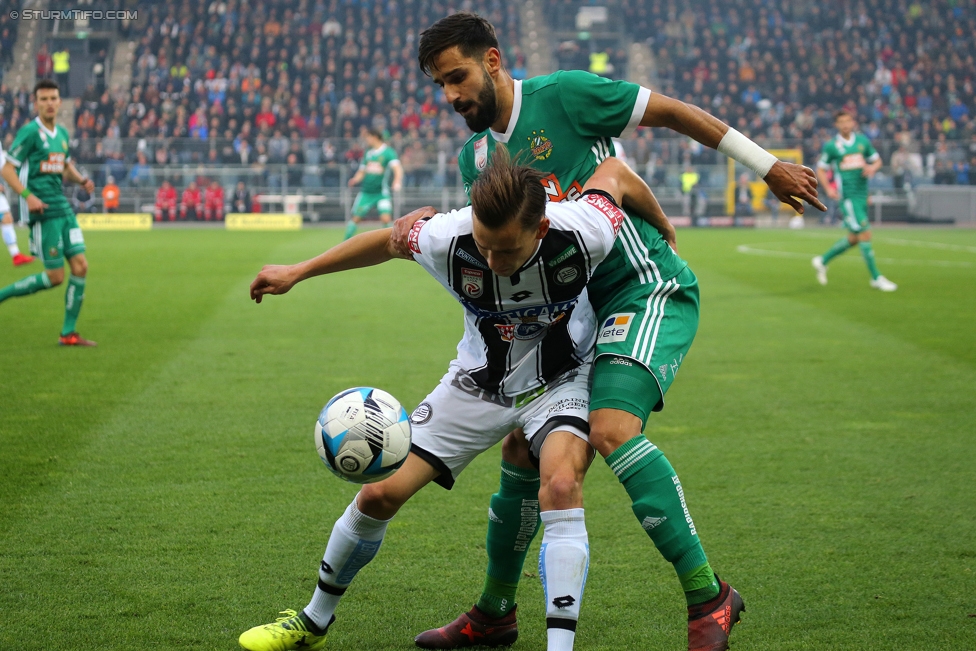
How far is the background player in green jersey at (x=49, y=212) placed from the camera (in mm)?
9781

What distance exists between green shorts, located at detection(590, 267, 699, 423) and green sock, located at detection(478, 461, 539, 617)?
0.45 metres

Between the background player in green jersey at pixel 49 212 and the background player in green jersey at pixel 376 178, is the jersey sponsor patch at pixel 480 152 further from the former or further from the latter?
the background player in green jersey at pixel 376 178

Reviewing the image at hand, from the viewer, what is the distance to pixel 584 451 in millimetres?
3303

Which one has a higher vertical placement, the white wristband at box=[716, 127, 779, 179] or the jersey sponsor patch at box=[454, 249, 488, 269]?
the white wristband at box=[716, 127, 779, 179]

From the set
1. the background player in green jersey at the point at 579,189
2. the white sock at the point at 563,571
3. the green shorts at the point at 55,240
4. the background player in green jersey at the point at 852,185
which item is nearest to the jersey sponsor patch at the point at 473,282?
the background player in green jersey at the point at 579,189

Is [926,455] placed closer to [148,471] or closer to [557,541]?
[557,541]

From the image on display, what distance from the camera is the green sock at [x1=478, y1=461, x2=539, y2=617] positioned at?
3.61 m

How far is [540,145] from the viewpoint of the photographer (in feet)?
12.2

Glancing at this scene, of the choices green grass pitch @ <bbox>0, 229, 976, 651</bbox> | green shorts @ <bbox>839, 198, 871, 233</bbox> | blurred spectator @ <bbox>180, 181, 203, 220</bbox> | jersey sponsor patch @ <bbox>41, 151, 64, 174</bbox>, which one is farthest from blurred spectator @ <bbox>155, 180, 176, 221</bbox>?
green shorts @ <bbox>839, 198, 871, 233</bbox>

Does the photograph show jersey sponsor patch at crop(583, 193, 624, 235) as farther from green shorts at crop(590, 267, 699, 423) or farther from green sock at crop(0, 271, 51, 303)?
green sock at crop(0, 271, 51, 303)

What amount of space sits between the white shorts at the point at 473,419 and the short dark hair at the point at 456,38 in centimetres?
115

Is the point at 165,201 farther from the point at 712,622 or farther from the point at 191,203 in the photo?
the point at 712,622

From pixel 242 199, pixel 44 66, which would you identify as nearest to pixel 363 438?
pixel 242 199

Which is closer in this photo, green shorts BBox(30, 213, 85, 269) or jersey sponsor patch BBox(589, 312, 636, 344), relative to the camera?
jersey sponsor patch BBox(589, 312, 636, 344)
